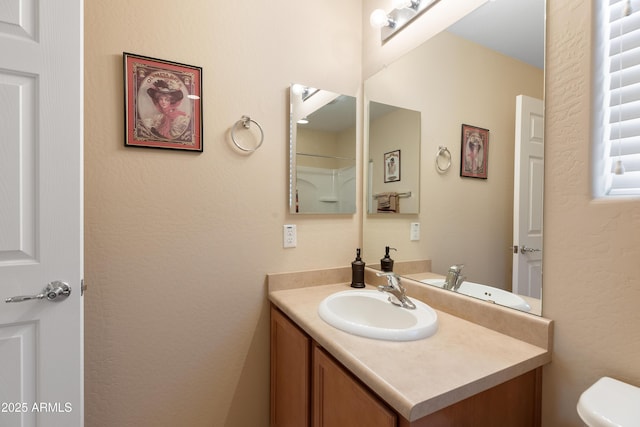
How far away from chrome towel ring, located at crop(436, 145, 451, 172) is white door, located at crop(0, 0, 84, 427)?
139cm

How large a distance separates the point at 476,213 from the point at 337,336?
730mm

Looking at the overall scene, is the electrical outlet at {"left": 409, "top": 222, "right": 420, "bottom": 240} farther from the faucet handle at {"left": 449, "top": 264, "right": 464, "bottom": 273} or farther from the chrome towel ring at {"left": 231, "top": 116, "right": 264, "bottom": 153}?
the chrome towel ring at {"left": 231, "top": 116, "right": 264, "bottom": 153}

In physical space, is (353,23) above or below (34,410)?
above

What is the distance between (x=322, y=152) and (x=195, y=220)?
2.40 ft

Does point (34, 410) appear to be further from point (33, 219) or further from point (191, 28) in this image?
point (191, 28)

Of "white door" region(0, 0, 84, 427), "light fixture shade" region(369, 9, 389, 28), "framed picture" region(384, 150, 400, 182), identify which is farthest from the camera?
"framed picture" region(384, 150, 400, 182)

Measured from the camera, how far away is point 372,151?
1643mm

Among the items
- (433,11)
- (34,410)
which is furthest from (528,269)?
(34,410)

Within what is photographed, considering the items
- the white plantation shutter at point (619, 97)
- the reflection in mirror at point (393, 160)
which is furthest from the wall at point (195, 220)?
the white plantation shutter at point (619, 97)

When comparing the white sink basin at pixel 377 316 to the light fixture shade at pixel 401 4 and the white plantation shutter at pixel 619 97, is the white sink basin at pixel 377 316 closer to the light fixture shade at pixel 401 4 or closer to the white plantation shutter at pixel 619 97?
the white plantation shutter at pixel 619 97

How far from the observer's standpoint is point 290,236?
1.49 meters

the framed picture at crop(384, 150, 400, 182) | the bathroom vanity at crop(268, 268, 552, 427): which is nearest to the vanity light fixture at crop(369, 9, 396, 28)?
the framed picture at crop(384, 150, 400, 182)

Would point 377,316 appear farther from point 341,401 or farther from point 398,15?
point 398,15

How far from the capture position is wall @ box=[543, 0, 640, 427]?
28.1 inches
